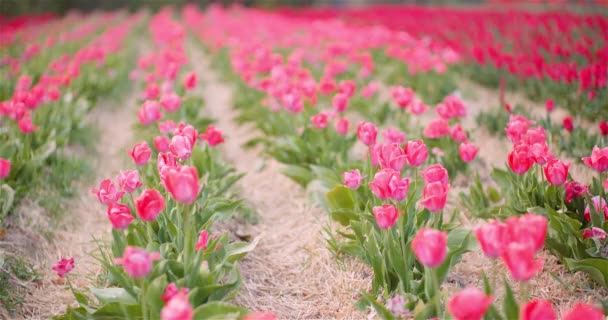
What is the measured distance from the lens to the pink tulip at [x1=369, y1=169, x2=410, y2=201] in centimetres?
185

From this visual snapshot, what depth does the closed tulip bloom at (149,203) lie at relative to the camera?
1707 millimetres

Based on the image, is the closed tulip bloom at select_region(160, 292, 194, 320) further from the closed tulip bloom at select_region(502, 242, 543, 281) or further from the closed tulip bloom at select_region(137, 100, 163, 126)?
the closed tulip bloom at select_region(137, 100, 163, 126)

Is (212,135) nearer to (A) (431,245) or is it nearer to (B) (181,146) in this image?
(B) (181,146)

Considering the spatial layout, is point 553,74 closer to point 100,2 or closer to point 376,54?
point 376,54

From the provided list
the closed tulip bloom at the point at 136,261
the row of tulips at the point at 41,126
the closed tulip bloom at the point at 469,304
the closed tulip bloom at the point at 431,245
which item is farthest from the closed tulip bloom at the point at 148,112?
the closed tulip bloom at the point at 469,304

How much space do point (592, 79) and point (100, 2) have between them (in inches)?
829

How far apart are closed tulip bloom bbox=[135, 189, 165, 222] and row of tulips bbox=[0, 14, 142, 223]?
1047mm

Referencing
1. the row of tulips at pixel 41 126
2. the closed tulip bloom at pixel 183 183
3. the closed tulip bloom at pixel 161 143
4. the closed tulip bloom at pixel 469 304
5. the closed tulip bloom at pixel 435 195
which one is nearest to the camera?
the closed tulip bloom at pixel 469 304

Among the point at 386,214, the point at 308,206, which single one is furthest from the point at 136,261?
the point at 308,206

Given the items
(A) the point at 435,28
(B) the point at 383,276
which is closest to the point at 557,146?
(B) the point at 383,276

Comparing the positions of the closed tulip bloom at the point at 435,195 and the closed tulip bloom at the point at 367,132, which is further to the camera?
the closed tulip bloom at the point at 367,132

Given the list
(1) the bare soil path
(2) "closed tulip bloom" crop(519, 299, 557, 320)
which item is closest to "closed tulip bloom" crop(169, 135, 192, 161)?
(1) the bare soil path

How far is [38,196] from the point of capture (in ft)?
10.6

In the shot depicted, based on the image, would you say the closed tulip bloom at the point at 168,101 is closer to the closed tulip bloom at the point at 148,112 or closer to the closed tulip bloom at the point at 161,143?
the closed tulip bloom at the point at 148,112
